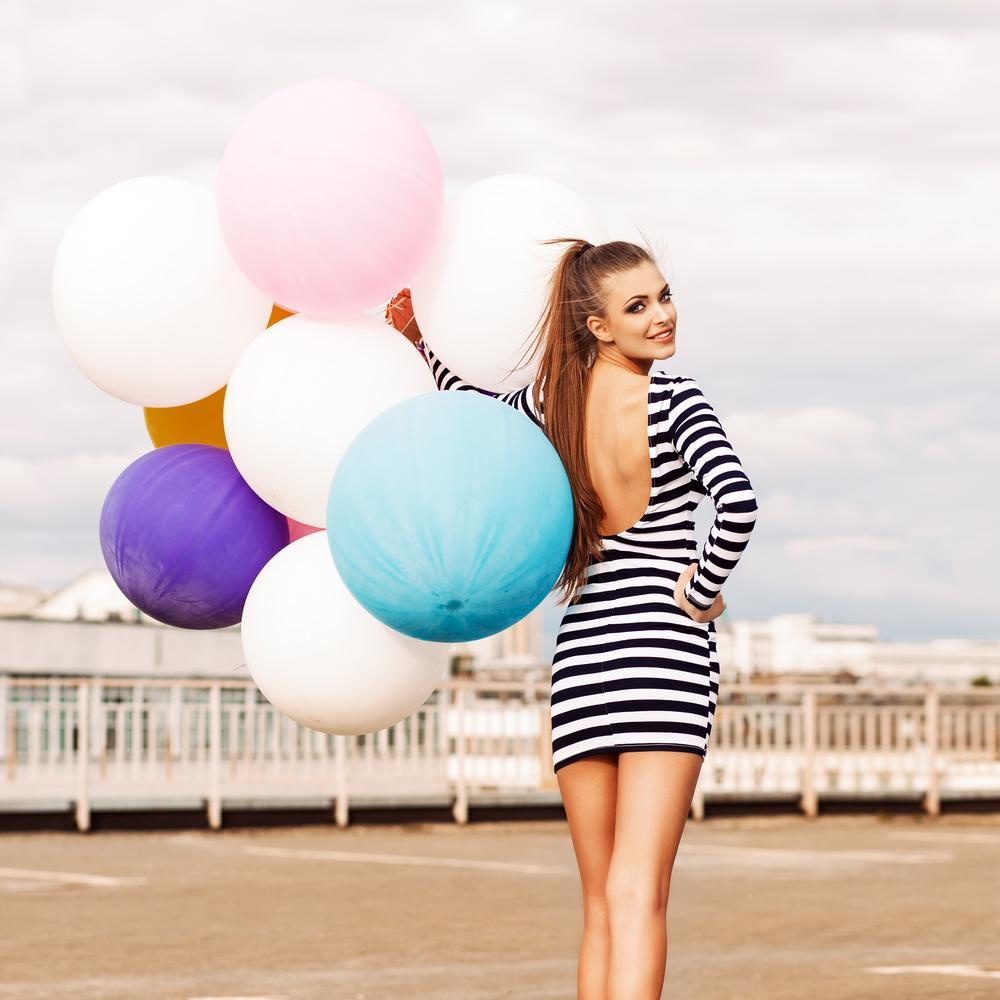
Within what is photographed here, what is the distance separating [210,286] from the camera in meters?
4.51

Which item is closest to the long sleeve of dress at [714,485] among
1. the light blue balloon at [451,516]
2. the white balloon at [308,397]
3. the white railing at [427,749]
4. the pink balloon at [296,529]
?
the light blue balloon at [451,516]

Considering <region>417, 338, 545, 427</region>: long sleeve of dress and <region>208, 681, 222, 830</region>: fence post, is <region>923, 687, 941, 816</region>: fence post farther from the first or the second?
<region>417, 338, 545, 427</region>: long sleeve of dress

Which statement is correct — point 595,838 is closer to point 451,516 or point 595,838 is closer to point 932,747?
point 451,516

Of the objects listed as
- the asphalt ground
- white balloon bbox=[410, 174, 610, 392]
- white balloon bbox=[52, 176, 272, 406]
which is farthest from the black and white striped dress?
the asphalt ground

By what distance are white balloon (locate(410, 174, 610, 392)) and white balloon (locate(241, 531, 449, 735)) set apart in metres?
0.64

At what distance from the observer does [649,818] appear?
3926mm

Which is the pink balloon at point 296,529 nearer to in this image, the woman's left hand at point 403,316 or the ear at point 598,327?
the woman's left hand at point 403,316

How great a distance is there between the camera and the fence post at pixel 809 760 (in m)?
18.5

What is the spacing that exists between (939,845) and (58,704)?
799 cm

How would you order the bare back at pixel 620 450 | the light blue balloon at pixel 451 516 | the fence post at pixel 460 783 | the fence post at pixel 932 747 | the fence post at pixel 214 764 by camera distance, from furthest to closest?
the fence post at pixel 932 747
the fence post at pixel 460 783
the fence post at pixel 214 764
the bare back at pixel 620 450
the light blue balloon at pixel 451 516

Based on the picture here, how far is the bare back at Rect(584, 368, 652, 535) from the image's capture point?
402cm

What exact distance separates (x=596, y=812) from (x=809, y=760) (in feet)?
49.1

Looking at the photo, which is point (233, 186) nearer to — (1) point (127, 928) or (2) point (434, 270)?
(2) point (434, 270)

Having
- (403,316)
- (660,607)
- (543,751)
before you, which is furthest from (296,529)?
(543,751)
